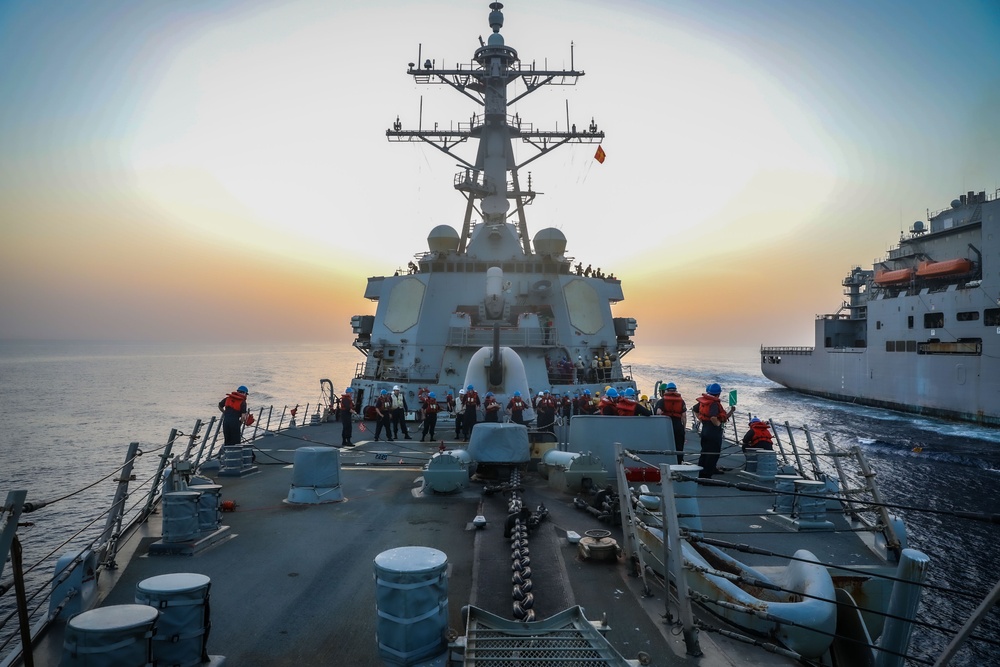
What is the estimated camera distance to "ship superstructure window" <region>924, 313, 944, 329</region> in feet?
105

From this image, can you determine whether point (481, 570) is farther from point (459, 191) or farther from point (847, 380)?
point (847, 380)

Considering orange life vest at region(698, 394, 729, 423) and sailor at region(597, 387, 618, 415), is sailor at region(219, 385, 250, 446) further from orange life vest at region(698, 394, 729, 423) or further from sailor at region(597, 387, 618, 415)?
orange life vest at region(698, 394, 729, 423)

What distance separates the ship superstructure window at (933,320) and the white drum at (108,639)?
38966 millimetres

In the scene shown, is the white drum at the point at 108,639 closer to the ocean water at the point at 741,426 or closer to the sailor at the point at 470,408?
the ocean water at the point at 741,426

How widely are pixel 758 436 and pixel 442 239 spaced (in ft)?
43.1

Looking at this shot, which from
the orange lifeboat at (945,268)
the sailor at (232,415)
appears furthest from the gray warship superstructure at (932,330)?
the sailor at (232,415)

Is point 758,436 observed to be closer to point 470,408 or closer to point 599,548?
point 470,408

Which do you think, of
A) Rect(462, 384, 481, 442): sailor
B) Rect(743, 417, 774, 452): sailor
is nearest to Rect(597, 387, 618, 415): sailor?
Rect(743, 417, 774, 452): sailor

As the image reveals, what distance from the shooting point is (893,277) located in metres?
37.1

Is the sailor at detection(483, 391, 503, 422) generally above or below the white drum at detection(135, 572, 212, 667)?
above

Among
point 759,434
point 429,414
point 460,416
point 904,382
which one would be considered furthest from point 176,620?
point 904,382

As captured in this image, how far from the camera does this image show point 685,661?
3365mm

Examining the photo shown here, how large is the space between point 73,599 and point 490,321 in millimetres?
14257

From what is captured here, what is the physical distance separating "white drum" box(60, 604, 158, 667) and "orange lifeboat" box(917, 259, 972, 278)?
40.9m
